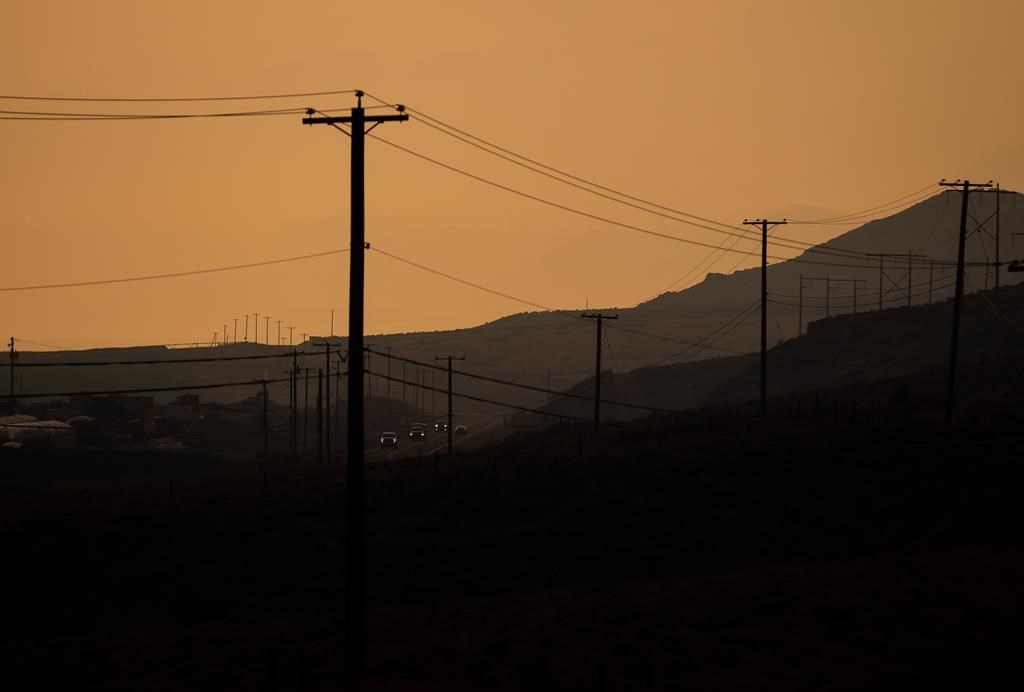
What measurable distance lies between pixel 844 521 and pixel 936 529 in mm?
4522

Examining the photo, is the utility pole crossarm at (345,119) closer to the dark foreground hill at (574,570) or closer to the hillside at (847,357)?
the dark foreground hill at (574,570)

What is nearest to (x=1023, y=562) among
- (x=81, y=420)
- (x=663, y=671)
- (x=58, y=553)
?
(x=663, y=671)

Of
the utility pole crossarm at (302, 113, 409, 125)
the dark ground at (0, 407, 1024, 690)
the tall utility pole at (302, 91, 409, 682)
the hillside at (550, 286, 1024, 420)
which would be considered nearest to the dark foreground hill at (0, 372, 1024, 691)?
the dark ground at (0, 407, 1024, 690)

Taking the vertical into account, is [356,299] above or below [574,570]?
above

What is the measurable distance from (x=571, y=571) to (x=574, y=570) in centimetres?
22

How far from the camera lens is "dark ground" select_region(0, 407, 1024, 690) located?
3797cm

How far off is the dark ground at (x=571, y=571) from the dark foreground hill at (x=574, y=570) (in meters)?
0.17

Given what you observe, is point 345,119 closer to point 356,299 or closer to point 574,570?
point 356,299

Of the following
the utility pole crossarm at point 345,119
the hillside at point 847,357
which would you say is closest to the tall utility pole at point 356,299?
the utility pole crossarm at point 345,119

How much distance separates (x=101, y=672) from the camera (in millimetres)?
39969

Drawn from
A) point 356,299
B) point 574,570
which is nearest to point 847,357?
point 574,570

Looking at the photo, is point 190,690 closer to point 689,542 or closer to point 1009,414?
point 689,542

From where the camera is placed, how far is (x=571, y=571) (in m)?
57.5

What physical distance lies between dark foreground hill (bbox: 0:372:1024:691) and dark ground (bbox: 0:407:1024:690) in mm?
166
